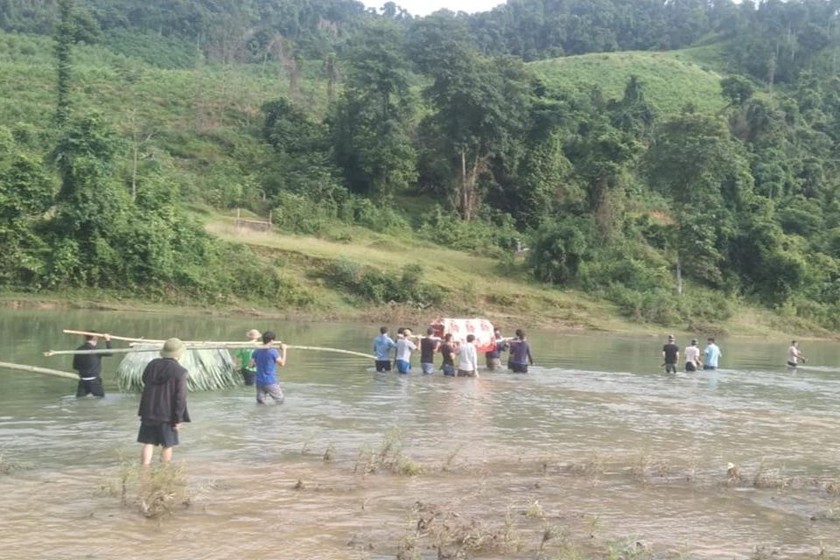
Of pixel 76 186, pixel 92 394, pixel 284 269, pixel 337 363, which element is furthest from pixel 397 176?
pixel 92 394

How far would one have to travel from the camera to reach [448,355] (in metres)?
22.9

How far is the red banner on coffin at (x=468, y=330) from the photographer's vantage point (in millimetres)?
24328

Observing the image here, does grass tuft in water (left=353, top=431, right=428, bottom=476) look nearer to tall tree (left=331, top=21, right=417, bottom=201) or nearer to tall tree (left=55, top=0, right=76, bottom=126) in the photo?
tall tree (left=331, top=21, right=417, bottom=201)

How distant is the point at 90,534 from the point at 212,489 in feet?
6.09

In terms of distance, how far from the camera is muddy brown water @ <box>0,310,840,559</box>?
798 centimetres

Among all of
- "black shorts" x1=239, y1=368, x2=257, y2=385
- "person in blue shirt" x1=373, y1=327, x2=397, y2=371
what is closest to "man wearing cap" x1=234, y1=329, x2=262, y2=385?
"black shorts" x1=239, y1=368, x2=257, y2=385

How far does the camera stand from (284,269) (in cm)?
4194

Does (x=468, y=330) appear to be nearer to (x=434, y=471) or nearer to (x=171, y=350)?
(x=434, y=471)

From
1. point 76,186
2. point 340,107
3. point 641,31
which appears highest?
point 641,31

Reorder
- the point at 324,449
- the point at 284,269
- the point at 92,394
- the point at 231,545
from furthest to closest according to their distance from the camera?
the point at 284,269
the point at 92,394
the point at 324,449
the point at 231,545

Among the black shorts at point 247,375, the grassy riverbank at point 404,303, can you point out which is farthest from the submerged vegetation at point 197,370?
the grassy riverbank at point 404,303

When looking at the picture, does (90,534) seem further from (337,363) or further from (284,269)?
(284,269)

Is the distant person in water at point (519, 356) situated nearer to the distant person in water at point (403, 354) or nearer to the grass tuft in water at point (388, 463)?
the distant person in water at point (403, 354)

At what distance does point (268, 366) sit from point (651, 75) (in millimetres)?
92586
